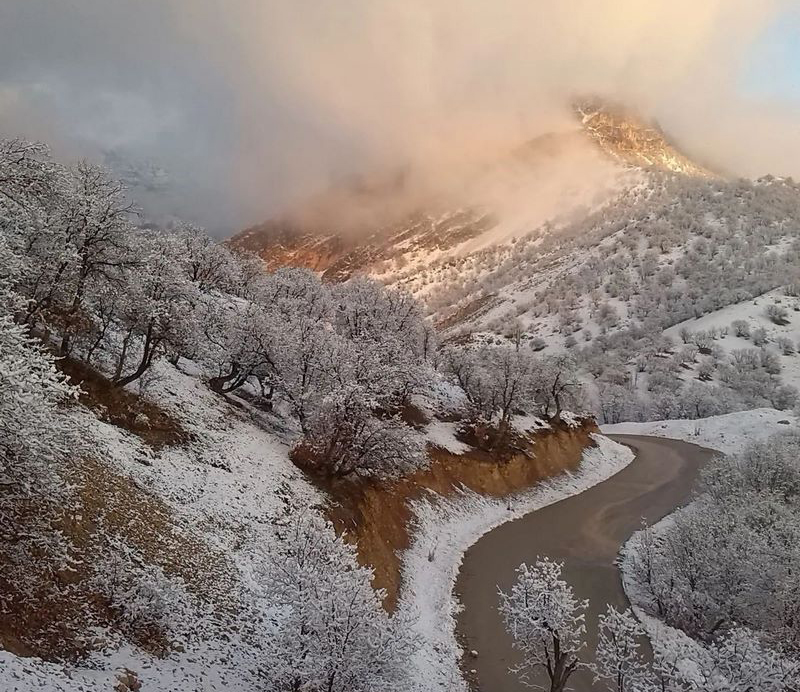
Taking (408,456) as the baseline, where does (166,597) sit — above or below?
below

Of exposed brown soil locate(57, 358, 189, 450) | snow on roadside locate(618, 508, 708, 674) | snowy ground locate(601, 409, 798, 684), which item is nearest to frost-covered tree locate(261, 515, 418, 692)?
snow on roadside locate(618, 508, 708, 674)

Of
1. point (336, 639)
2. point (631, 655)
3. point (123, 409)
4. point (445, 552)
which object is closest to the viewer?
point (336, 639)

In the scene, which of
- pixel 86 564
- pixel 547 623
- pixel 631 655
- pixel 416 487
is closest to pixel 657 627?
pixel 631 655

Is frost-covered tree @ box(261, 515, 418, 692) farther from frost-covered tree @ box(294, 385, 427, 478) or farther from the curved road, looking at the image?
frost-covered tree @ box(294, 385, 427, 478)

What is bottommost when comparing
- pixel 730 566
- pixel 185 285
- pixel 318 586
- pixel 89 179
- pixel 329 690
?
pixel 329 690

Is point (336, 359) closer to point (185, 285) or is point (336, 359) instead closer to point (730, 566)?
point (185, 285)

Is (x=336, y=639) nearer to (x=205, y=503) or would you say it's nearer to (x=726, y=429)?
(x=205, y=503)

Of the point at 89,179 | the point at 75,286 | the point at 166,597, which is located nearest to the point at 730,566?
the point at 166,597

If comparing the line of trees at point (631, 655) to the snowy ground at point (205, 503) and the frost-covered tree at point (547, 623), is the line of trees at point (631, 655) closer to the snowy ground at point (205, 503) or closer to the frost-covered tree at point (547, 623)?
the frost-covered tree at point (547, 623)
